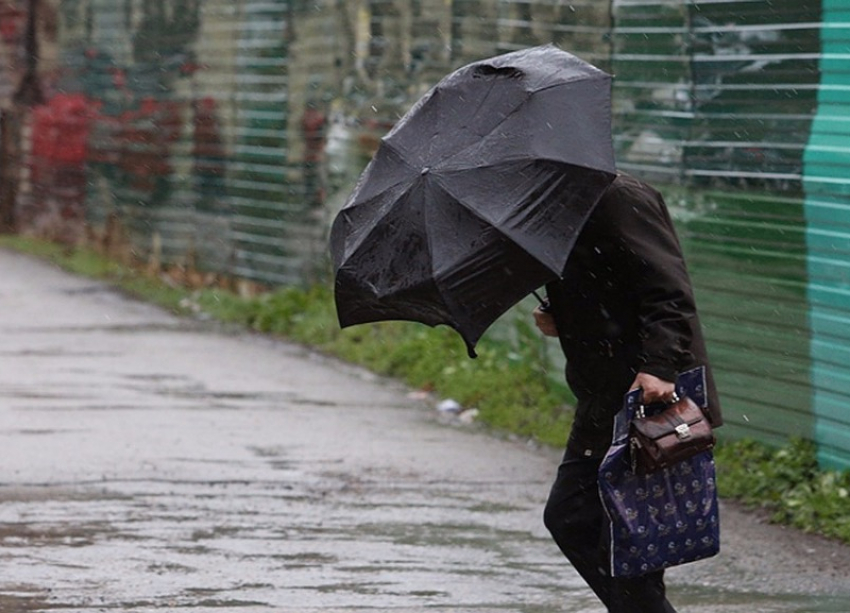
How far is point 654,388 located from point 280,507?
3662 mm

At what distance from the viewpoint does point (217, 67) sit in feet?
52.2

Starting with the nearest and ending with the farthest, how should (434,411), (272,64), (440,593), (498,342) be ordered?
(440,593) → (434,411) → (498,342) → (272,64)

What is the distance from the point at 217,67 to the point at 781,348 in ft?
28.2

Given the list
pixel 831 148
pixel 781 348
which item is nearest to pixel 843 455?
pixel 781 348

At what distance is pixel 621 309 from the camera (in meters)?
4.97

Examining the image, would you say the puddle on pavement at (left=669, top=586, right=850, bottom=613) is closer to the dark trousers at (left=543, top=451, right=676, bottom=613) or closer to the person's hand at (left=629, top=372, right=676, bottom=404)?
the dark trousers at (left=543, top=451, right=676, bottom=613)

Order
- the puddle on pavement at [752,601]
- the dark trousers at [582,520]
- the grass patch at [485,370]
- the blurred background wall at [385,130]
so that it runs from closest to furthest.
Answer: the dark trousers at [582,520] → the puddle on pavement at [752,601] → the grass patch at [485,370] → the blurred background wall at [385,130]

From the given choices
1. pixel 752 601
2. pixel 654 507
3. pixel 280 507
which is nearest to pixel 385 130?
pixel 280 507

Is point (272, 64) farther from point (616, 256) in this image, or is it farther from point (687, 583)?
point (616, 256)

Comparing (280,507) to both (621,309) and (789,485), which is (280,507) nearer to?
(789,485)

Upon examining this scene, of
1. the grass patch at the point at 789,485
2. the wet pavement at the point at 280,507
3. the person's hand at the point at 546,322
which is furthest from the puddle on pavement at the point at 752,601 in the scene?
the person's hand at the point at 546,322

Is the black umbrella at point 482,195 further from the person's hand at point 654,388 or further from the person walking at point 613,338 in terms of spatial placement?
the person's hand at point 654,388

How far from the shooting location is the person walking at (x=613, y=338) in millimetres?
4781

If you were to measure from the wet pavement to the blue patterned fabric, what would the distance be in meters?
1.56
